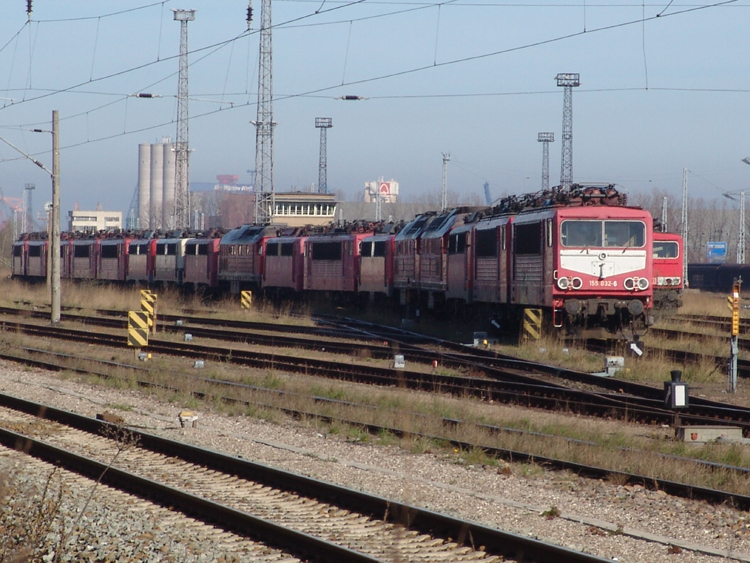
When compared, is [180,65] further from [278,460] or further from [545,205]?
[278,460]

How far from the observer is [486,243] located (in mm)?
25906

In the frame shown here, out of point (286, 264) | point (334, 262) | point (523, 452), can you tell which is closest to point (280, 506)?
point (523, 452)

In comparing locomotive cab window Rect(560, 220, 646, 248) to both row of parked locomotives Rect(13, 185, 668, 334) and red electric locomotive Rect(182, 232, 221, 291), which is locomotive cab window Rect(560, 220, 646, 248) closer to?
row of parked locomotives Rect(13, 185, 668, 334)

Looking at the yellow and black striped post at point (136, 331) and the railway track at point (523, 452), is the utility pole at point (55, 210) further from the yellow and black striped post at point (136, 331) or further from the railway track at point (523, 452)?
the railway track at point (523, 452)

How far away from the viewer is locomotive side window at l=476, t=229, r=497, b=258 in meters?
25.2

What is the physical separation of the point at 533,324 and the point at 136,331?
921 cm

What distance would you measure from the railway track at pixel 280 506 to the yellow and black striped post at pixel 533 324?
12.5 meters

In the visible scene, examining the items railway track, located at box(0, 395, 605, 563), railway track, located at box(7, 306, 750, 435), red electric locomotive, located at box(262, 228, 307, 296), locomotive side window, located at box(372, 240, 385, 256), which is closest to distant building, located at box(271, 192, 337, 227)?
red electric locomotive, located at box(262, 228, 307, 296)

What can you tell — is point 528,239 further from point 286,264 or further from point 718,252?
point 718,252

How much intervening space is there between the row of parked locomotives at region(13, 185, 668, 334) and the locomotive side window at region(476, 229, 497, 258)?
0.09ft

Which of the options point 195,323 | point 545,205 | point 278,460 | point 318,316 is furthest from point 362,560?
point 318,316

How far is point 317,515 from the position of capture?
26.6 ft

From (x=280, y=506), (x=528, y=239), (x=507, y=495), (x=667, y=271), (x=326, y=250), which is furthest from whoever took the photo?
(x=326, y=250)

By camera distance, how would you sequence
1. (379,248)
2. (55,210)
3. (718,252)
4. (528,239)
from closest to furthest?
(528,239) < (55,210) < (379,248) < (718,252)
